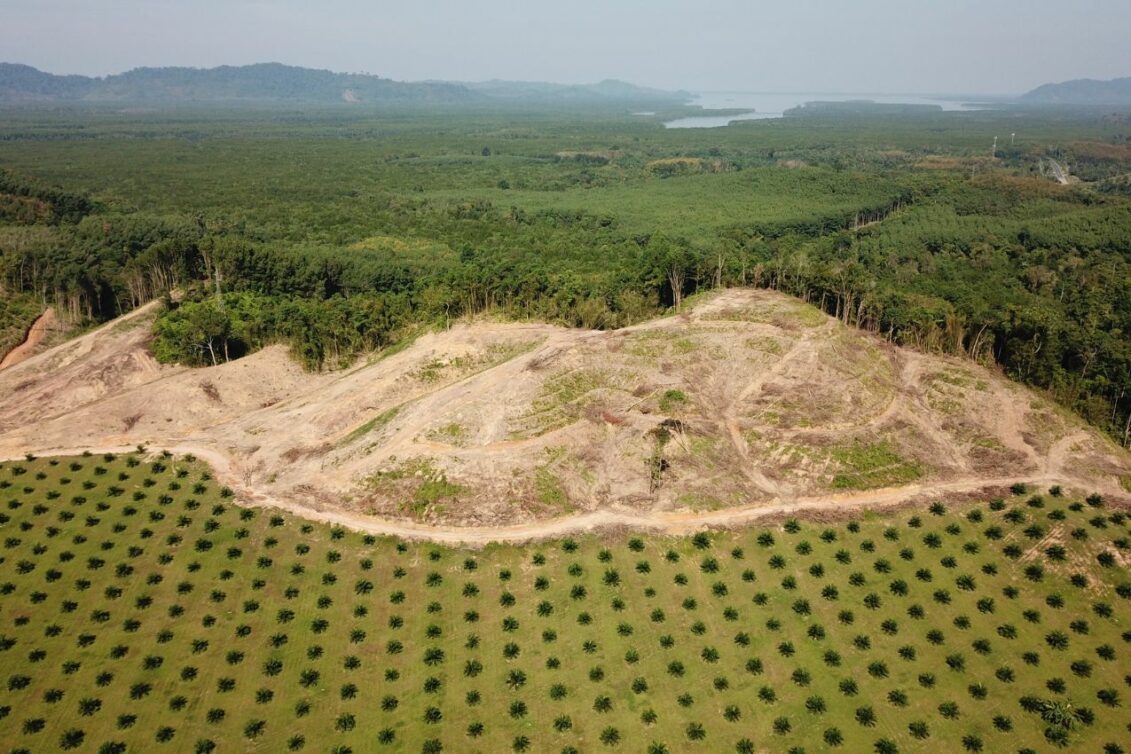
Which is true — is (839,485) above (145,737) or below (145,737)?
above

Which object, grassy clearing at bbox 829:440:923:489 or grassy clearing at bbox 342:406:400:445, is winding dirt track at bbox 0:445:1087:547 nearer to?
grassy clearing at bbox 829:440:923:489

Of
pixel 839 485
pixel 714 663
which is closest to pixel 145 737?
pixel 714 663

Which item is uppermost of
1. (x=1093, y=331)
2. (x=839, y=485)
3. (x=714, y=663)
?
(x=1093, y=331)

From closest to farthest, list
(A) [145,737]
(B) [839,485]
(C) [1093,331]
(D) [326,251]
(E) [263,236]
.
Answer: (A) [145,737], (B) [839,485], (C) [1093,331], (D) [326,251], (E) [263,236]

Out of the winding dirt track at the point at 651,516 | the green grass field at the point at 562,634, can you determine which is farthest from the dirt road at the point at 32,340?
the winding dirt track at the point at 651,516

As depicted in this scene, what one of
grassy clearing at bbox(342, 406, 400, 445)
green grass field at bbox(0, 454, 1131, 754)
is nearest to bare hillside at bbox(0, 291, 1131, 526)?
grassy clearing at bbox(342, 406, 400, 445)

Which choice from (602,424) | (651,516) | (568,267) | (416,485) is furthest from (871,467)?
(568,267)

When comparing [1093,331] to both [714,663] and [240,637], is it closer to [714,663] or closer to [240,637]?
[714,663]

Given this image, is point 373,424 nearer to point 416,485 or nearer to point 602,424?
point 416,485
